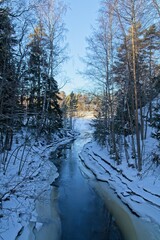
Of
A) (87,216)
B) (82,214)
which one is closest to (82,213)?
(82,214)

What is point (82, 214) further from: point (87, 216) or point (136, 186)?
point (136, 186)

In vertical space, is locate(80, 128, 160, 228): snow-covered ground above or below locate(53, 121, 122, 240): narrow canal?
above

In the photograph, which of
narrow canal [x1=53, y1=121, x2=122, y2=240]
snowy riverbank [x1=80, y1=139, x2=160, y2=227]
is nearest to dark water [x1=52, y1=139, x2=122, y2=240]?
narrow canal [x1=53, y1=121, x2=122, y2=240]

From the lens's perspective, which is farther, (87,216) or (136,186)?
(136,186)

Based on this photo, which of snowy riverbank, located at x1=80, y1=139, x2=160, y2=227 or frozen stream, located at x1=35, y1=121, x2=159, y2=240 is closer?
frozen stream, located at x1=35, y1=121, x2=159, y2=240

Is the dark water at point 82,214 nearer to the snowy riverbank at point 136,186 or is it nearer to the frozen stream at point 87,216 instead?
the frozen stream at point 87,216

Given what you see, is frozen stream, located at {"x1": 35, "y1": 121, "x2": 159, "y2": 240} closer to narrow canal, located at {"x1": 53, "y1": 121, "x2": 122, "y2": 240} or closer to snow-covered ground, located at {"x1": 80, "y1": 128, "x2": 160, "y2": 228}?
narrow canal, located at {"x1": 53, "y1": 121, "x2": 122, "y2": 240}

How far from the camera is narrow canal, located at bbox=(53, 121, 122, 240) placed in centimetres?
600

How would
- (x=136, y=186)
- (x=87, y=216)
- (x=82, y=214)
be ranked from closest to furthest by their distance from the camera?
(x=87, y=216), (x=82, y=214), (x=136, y=186)

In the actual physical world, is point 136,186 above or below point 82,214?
above

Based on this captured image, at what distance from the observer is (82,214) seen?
723cm

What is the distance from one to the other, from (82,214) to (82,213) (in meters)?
0.08

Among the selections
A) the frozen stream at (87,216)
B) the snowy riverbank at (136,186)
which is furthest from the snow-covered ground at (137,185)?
the frozen stream at (87,216)

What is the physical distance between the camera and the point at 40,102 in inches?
832
